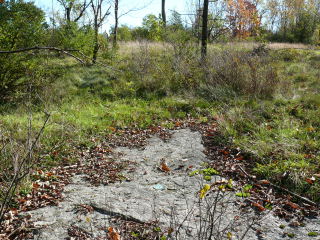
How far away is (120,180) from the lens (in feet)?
14.0

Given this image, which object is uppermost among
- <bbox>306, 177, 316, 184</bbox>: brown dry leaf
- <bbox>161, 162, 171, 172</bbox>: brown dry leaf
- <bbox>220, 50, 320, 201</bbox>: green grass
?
<bbox>220, 50, 320, 201</bbox>: green grass

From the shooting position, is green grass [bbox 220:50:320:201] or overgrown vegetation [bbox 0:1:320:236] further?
overgrown vegetation [bbox 0:1:320:236]

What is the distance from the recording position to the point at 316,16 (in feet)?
80.1

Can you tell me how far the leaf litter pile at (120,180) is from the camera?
298cm

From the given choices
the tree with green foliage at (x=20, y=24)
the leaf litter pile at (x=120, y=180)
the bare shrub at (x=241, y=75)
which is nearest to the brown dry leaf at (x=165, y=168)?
the leaf litter pile at (x=120, y=180)

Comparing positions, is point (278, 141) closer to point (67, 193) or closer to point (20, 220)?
point (67, 193)

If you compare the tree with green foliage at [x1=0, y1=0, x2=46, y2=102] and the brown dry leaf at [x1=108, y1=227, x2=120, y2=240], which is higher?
the tree with green foliage at [x1=0, y1=0, x2=46, y2=102]

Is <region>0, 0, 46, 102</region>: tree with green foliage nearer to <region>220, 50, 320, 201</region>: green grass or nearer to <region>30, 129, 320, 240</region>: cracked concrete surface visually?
<region>30, 129, 320, 240</region>: cracked concrete surface

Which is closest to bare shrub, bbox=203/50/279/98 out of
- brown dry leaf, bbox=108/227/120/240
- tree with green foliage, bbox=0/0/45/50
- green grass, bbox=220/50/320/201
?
green grass, bbox=220/50/320/201

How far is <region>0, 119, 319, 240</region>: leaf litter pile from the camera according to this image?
2.98 metres

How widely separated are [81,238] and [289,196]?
8.76 feet

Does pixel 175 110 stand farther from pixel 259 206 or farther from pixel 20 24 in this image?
pixel 20 24

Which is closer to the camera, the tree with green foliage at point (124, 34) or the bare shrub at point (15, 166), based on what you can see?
the bare shrub at point (15, 166)

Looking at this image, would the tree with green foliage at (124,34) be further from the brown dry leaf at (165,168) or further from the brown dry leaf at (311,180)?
the brown dry leaf at (311,180)
